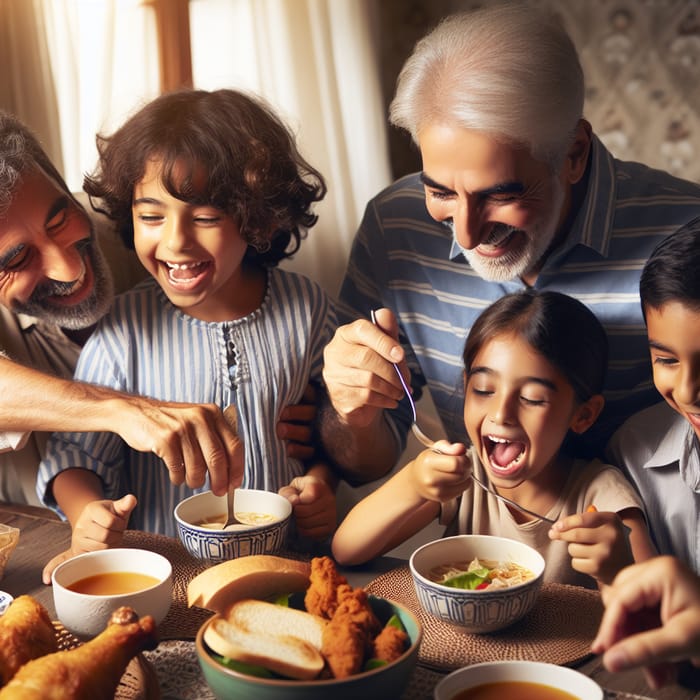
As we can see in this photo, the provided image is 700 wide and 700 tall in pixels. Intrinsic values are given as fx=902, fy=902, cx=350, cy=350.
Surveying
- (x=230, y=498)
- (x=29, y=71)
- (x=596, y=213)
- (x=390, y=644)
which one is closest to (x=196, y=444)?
(x=230, y=498)

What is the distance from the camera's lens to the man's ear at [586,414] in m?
1.48

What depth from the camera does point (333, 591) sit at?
0.96 metres

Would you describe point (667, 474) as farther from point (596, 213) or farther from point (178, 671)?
point (178, 671)

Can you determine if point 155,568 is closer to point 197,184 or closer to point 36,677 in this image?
point 36,677

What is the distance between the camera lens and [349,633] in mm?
871

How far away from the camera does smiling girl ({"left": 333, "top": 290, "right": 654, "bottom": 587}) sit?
136cm

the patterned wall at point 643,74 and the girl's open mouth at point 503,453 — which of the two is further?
the patterned wall at point 643,74

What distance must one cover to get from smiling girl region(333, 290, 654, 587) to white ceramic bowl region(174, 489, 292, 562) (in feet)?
0.41

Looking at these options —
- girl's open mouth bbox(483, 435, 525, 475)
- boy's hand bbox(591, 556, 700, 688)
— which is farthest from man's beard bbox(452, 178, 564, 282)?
boy's hand bbox(591, 556, 700, 688)

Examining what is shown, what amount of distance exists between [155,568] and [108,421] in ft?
1.12

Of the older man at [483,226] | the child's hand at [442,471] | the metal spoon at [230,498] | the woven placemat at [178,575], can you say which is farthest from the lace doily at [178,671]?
the older man at [483,226]

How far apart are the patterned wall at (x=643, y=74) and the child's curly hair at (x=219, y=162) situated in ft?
4.70

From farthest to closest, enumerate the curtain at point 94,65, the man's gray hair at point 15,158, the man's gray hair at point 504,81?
the curtain at point 94,65, the man's gray hair at point 15,158, the man's gray hair at point 504,81

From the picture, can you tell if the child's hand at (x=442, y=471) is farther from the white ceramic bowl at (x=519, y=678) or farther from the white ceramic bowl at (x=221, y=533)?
the white ceramic bowl at (x=519, y=678)
